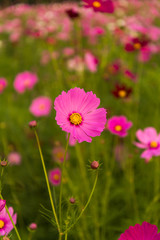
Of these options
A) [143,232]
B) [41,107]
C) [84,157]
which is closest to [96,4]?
[143,232]

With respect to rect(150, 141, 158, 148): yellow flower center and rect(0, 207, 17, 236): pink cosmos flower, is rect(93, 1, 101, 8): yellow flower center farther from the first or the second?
rect(0, 207, 17, 236): pink cosmos flower

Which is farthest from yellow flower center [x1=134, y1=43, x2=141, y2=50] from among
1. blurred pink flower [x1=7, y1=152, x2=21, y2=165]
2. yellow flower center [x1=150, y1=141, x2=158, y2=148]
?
blurred pink flower [x1=7, y1=152, x2=21, y2=165]

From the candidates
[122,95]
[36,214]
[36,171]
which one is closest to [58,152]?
[36,171]

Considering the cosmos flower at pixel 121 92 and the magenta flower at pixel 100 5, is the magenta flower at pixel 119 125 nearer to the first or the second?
the cosmos flower at pixel 121 92

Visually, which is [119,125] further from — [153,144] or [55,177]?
[55,177]

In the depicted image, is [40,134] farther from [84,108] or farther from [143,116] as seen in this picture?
[84,108]
